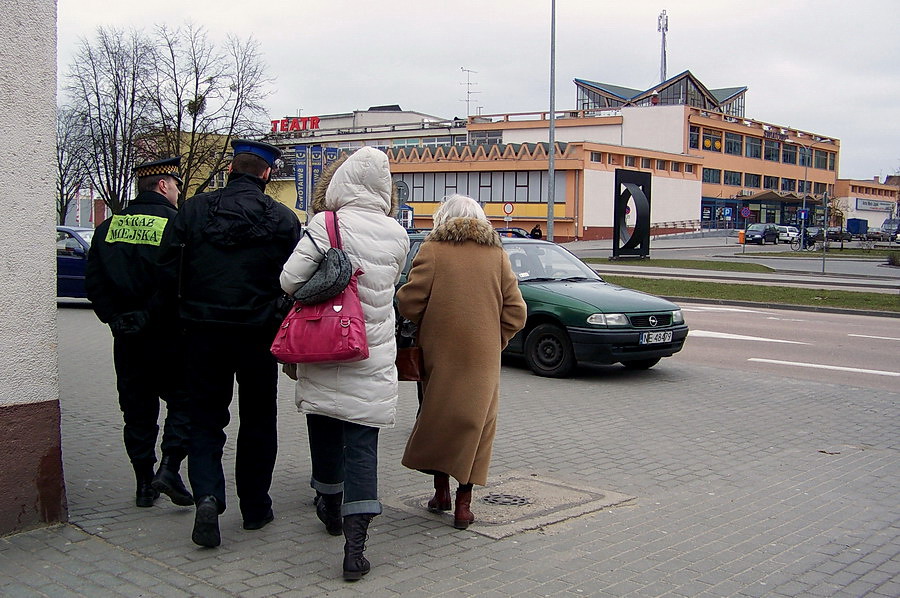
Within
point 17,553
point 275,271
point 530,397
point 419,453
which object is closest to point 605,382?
point 530,397

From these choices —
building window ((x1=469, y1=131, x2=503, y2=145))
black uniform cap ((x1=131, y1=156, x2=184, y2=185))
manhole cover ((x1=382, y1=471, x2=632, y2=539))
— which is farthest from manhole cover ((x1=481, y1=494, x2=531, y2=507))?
building window ((x1=469, y1=131, x2=503, y2=145))

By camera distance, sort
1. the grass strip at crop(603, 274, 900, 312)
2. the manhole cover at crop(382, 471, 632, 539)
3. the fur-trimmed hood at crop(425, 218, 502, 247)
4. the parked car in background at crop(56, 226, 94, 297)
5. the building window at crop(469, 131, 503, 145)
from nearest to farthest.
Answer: the fur-trimmed hood at crop(425, 218, 502, 247) < the manhole cover at crop(382, 471, 632, 539) < the parked car in background at crop(56, 226, 94, 297) < the grass strip at crop(603, 274, 900, 312) < the building window at crop(469, 131, 503, 145)

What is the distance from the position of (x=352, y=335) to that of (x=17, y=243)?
1833mm

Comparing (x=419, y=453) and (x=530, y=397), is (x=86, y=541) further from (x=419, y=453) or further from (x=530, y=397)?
(x=530, y=397)

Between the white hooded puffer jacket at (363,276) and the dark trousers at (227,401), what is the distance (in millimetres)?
305

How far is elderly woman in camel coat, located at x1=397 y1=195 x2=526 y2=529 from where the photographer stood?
195 inches

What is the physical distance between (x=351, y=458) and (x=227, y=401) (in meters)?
0.80

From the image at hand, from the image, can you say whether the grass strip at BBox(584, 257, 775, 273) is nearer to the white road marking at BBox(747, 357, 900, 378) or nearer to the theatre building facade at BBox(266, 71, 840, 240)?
the theatre building facade at BBox(266, 71, 840, 240)

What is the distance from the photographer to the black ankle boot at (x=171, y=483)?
17.2 ft

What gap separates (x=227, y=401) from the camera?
15.8ft

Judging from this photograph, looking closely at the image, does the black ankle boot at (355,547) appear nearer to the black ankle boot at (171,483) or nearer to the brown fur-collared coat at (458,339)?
the brown fur-collared coat at (458,339)

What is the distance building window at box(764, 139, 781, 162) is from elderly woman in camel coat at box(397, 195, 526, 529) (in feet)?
317

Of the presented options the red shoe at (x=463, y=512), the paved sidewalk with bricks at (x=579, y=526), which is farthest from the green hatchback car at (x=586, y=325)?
the red shoe at (x=463, y=512)

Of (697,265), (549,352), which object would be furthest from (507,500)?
(697,265)
